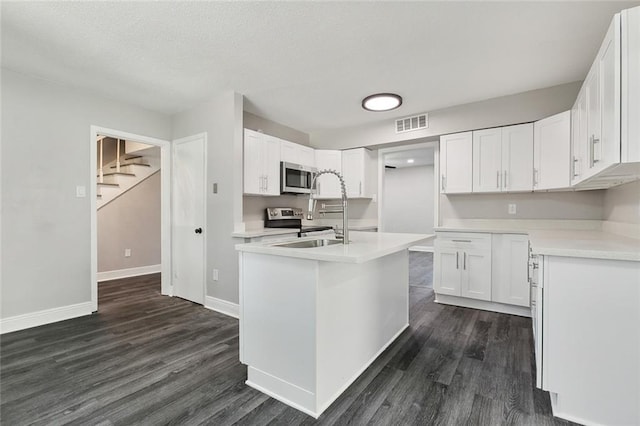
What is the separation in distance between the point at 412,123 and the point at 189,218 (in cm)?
330

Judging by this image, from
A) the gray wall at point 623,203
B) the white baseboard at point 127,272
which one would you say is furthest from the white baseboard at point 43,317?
the gray wall at point 623,203

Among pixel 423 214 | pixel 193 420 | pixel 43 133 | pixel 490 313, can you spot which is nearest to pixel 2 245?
pixel 43 133

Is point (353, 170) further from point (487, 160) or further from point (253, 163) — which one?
point (487, 160)

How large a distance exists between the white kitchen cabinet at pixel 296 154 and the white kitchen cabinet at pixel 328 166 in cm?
14

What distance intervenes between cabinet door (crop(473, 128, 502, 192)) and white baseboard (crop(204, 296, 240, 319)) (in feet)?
10.4

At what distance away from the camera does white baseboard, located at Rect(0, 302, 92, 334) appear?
8.81 ft

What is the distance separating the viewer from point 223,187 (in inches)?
132

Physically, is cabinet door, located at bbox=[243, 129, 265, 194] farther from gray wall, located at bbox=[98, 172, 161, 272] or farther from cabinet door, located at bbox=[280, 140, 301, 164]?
gray wall, located at bbox=[98, 172, 161, 272]

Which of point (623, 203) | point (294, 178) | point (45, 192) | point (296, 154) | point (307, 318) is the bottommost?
point (307, 318)

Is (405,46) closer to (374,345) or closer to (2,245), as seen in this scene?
(374,345)

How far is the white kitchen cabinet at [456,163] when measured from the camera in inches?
141

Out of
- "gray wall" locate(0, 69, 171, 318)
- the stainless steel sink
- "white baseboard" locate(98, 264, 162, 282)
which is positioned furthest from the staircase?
the stainless steel sink

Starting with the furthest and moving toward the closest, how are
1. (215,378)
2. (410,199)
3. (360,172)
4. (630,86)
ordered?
1. (410,199)
2. (360,172)
3. (215,378)
4. (630,86)

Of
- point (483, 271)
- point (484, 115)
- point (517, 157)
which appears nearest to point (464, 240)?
point (483, 271)
